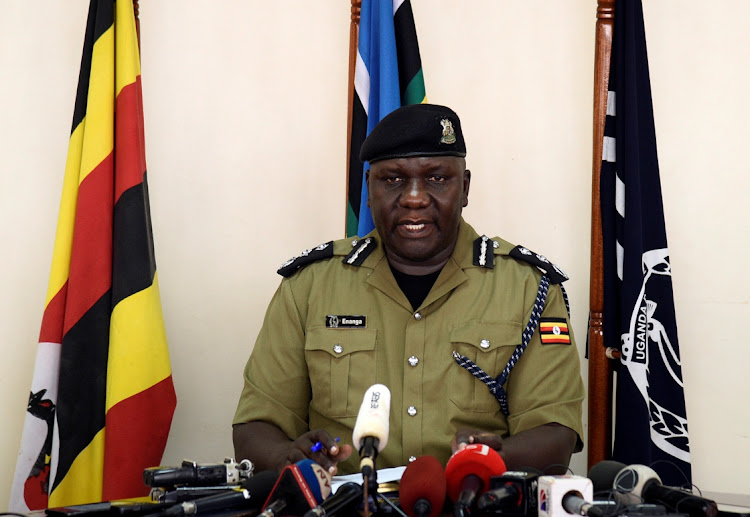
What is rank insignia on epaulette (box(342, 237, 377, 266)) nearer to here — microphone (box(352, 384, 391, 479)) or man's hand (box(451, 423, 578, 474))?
man's hand (box(451, 423, 578, 474))

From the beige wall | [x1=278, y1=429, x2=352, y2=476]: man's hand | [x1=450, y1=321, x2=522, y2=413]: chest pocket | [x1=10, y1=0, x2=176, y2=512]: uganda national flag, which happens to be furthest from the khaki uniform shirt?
the beige wall

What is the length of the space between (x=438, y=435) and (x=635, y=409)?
85 centimetres

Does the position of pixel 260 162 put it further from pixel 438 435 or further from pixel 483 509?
pixel 483 509

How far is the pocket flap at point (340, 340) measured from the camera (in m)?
2.43

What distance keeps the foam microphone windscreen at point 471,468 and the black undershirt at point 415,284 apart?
988mm

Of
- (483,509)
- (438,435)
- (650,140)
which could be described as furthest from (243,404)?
(650,140)

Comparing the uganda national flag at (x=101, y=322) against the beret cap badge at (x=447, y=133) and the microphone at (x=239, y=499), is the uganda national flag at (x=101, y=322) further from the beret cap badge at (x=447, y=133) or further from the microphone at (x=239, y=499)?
the microphone at (x=239, y=499)

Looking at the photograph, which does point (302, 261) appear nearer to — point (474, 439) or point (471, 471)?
point (474, 439)

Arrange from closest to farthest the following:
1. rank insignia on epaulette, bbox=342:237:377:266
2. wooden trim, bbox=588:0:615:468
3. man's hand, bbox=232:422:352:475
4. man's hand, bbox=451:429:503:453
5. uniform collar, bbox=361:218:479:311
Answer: man's hand, bbox=232:422:352:475 → man's hand, bbox=451:429:503:453 → uniform collar, bbox=361:218:479:311 → rank insignia on epaulette, bbox=342:237:377:266 → wooden trim, bbox=588:0:615:468

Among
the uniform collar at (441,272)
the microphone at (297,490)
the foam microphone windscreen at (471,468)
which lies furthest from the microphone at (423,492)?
the uniform collar at (441,272)

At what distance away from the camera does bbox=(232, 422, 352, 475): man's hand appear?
5.79ft

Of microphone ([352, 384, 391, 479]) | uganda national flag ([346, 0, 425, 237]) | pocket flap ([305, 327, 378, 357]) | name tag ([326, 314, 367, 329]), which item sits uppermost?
uganda national flag ([346, 0, 425, 237])

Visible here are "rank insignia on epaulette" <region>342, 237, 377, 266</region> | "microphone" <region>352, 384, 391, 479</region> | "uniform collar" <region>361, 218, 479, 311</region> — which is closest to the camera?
"microphone" <region>352, 384, 391, 479</region>

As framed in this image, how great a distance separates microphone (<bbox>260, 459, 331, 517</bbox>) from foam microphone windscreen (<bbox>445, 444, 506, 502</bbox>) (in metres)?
0.23
